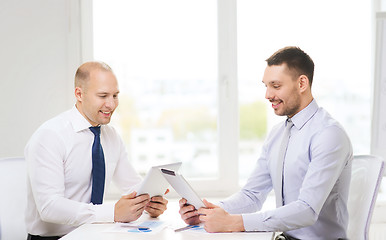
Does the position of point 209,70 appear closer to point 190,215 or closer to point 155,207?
point 155,207

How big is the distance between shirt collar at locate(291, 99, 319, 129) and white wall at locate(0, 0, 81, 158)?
74.2 inches

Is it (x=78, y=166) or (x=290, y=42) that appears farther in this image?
(x=290, y=42)

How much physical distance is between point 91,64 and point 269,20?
1.65 meters

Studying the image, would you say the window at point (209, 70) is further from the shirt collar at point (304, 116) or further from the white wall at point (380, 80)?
the shirt collar at point (304, 116)

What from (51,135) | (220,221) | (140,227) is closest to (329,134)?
(220,221)

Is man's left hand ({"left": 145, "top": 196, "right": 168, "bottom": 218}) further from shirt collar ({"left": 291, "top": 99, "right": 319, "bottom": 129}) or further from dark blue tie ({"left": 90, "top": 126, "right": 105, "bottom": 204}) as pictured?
shirt collar ({"left": 291, "top": 99, "right": 319, "bottom": 129})

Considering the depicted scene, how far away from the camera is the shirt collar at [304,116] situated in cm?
243

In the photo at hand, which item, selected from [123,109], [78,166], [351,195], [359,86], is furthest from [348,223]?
[123,109]

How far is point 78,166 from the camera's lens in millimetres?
2555

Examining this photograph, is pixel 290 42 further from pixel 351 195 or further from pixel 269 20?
pixel 351 195

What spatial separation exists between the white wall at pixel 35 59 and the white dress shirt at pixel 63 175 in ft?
3.68

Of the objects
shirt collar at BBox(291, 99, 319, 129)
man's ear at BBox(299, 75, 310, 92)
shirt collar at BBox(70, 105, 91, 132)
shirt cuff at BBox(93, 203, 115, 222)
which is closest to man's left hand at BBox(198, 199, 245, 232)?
shirt cuff at BBox(93, 203, 115, 222)

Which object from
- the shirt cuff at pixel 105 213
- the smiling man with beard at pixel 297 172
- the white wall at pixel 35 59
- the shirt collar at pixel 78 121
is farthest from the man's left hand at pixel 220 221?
the white wall at pixel 35 59

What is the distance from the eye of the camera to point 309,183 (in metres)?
2.19
